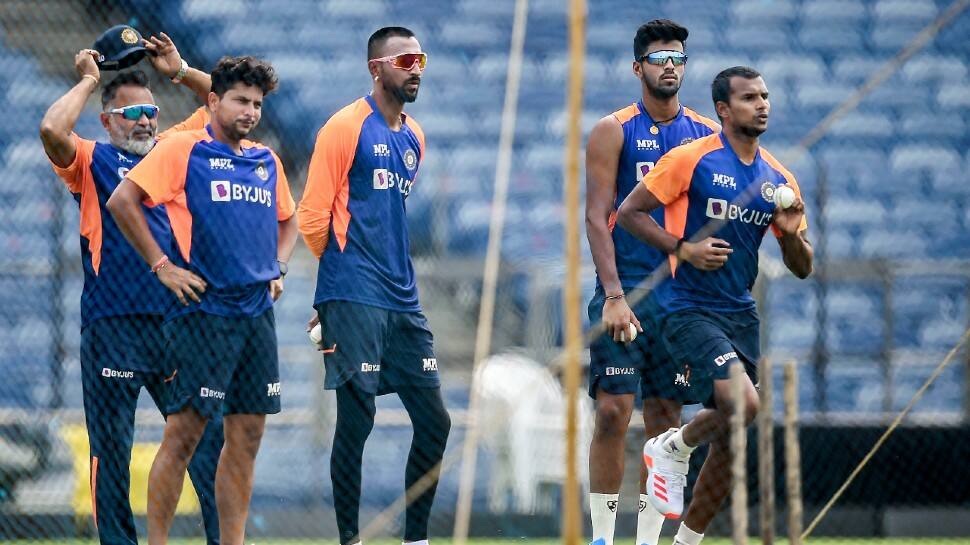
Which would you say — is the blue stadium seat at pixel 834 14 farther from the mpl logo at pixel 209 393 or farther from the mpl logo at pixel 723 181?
the mpl logo at pixel 209 393

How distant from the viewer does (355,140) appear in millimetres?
5340

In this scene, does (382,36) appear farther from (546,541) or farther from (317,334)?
(546,541)

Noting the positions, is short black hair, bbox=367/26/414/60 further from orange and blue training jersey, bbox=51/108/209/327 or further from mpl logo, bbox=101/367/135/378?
mpl logo, bbox=101/367/135/378

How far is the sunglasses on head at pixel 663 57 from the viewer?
212 inches

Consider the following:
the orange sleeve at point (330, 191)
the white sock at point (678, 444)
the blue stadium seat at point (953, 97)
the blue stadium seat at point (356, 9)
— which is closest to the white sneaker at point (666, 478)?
the white sock at point (678, 444)

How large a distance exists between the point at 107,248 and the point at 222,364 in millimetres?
705

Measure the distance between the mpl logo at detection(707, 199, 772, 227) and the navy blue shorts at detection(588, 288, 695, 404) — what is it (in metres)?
0.39

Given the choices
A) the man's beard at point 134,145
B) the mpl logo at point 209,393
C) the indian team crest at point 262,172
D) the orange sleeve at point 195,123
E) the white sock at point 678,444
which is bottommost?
the white sock at point 678,444

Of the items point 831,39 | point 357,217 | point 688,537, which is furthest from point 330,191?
point 831,39

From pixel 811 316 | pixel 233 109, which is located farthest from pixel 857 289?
pixel 233 109

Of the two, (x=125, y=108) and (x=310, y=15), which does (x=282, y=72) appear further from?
(x=125, y=108)

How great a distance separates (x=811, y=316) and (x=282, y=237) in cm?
432

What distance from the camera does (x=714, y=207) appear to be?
5.16 m

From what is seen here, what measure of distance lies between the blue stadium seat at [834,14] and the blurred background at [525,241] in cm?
2
